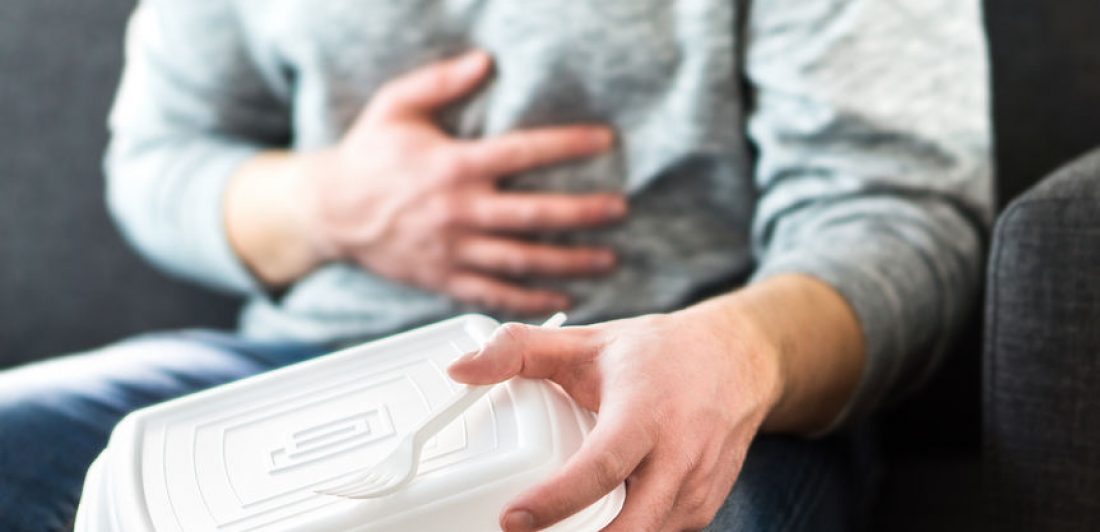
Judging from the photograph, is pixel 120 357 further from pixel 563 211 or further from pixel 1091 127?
pixel 1091 127

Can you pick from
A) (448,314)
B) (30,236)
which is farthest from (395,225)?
(30,236)

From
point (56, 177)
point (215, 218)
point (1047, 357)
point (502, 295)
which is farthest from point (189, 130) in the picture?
point (1047, 357)

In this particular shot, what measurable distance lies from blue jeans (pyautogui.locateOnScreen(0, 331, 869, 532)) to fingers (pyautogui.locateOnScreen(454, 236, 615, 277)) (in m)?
0.16

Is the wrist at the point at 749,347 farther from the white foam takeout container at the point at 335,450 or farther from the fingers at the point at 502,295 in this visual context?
the fingers at the point at 502,295

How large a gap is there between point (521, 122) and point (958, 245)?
12.2 inches

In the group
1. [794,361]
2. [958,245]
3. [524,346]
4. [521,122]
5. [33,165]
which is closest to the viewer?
[524,346]

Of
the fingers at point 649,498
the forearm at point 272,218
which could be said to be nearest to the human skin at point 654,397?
the fingers at point 649,498

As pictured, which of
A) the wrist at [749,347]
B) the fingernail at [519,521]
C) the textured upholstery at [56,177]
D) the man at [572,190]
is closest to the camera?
the fingernail at [519,521]

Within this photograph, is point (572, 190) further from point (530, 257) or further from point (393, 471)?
Answer: point (393, 471)

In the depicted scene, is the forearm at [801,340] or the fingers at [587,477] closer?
the fingers at [587,477]

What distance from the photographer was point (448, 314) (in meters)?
0.86

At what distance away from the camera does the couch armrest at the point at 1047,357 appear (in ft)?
1.85

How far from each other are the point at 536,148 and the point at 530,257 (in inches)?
3.0

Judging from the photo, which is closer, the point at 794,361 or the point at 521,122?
the point at 794,361
